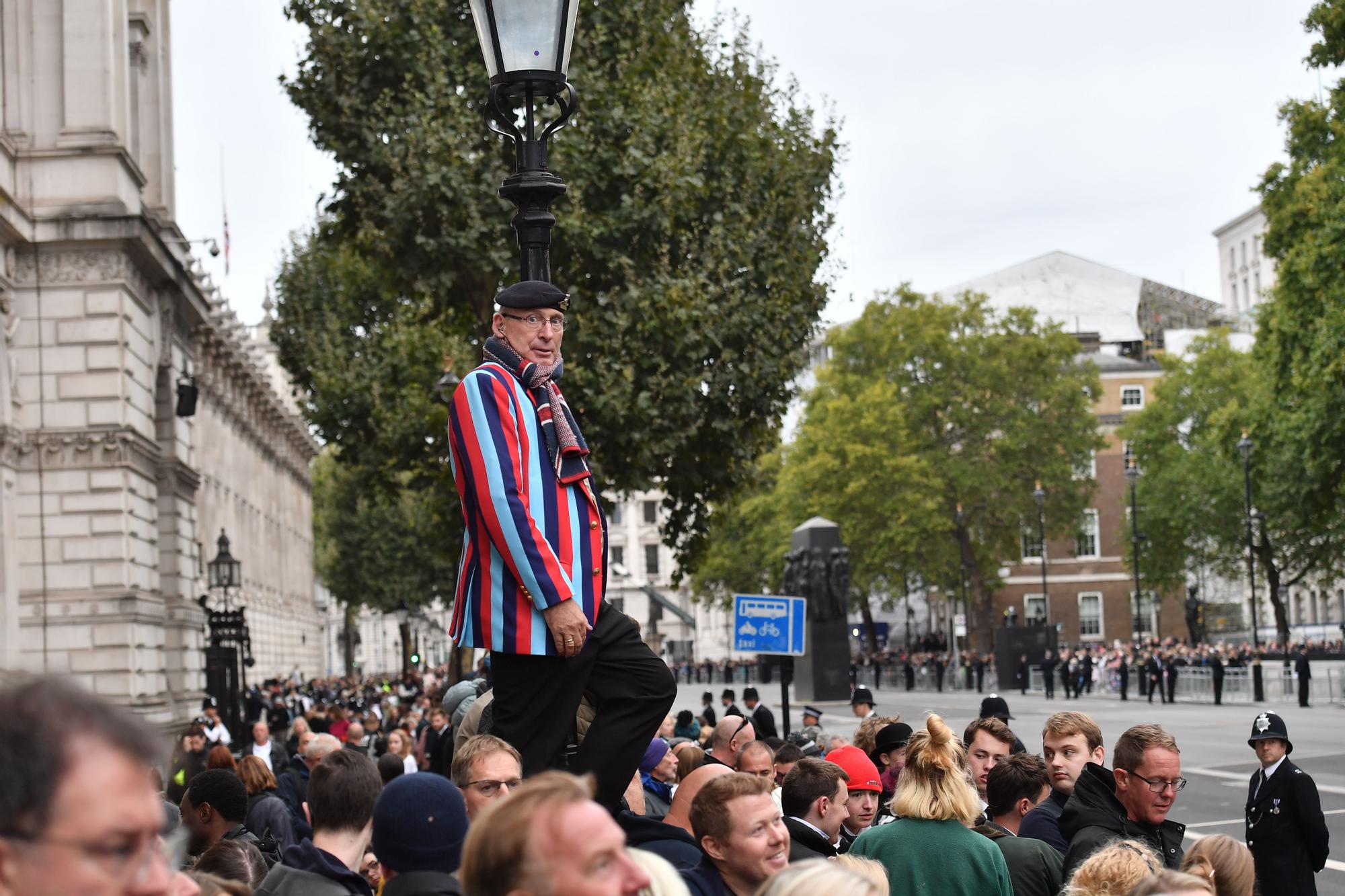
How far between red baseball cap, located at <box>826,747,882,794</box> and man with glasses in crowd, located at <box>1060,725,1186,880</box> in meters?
0.94

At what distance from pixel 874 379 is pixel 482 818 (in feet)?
251

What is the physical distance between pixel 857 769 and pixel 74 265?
25.9 m

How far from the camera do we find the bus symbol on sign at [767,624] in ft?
66.9

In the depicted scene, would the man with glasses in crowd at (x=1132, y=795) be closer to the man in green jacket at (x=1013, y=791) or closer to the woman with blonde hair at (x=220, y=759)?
the man in green jacket at (x=1013, y=791)

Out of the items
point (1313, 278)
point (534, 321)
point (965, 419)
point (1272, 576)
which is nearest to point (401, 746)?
point (534, 321)

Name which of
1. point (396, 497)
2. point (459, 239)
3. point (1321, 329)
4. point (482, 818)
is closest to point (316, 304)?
point (396, 497)

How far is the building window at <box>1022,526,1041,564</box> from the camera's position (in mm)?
80000

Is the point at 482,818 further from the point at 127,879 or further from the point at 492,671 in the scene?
the point at 492,671

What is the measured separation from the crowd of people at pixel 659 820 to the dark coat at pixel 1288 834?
1 centimetres

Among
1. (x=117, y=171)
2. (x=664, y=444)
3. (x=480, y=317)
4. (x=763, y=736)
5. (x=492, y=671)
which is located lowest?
(x=763, y=736)

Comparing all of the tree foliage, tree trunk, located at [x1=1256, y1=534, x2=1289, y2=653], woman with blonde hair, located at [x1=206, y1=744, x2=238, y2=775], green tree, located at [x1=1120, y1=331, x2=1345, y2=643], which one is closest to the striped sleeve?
woman with blonde hair, located at [x1=206, y1=744, x2=238, y2=775]

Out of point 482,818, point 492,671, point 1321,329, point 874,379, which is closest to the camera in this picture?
point 482,818

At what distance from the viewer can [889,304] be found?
7969 centimetres

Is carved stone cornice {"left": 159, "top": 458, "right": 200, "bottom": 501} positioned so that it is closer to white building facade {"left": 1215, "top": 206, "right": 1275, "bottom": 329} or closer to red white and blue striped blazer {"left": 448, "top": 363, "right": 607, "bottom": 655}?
red white and blue striped blazer {"left": 448, "top": 363, "right": 607, "bottom": 655}
